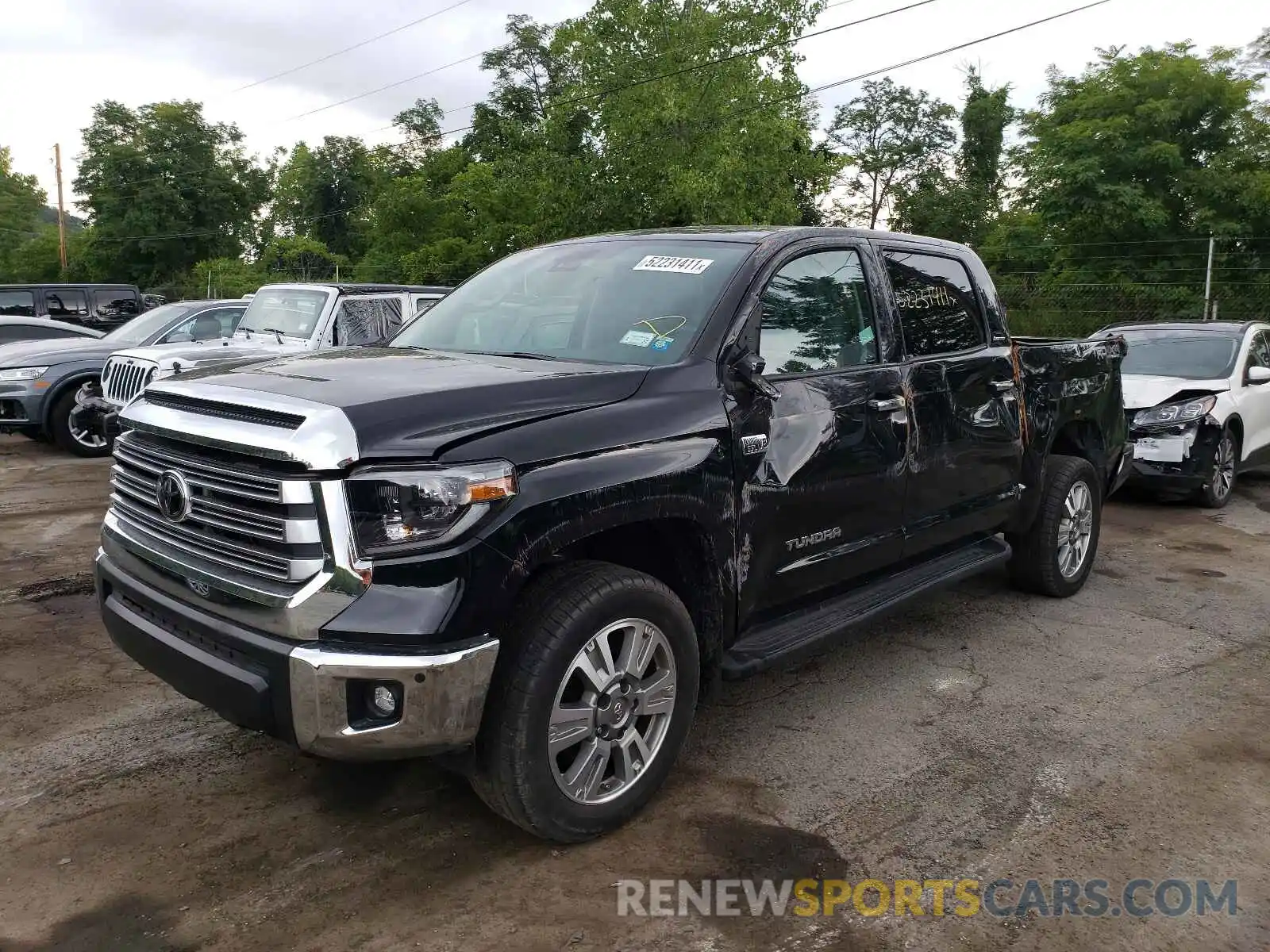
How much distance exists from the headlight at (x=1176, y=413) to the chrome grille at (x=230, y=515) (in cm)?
807

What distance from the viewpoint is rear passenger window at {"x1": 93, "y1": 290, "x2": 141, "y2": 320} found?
730 inches

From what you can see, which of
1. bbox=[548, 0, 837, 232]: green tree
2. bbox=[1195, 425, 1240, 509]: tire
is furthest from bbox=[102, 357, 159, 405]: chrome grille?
bbox=[548, 0, 837, 232]: green tree

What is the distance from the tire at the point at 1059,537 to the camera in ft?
18.5

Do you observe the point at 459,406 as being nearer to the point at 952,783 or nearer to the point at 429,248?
the point at 952,783

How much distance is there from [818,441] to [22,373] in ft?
33.5

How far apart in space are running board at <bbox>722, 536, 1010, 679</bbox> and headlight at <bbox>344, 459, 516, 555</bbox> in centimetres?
126

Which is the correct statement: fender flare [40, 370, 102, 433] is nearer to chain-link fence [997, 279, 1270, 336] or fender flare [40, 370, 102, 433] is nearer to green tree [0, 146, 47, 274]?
chain-link fence [997, 279, 1270, 336]

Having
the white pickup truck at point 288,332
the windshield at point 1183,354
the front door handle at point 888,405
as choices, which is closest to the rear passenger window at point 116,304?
the white pickup truck at point 288,332

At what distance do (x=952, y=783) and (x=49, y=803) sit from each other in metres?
3.12

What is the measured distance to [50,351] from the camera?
36.5 feet

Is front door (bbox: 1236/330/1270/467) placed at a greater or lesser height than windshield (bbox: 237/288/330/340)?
lesser

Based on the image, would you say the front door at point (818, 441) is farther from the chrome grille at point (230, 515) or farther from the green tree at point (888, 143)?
the green tree at point (888, 143)

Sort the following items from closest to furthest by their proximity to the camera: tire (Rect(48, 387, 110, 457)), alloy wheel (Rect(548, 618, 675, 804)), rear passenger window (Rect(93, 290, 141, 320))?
1. alloy wheel (Rect(548, 618, 675, 804))
2. tire (Rect(48, 387, 110, 457))
3. rear passenger window (Rect(93, 290, 141, 320))

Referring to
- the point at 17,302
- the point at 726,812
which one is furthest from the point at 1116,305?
the point at 17,302
